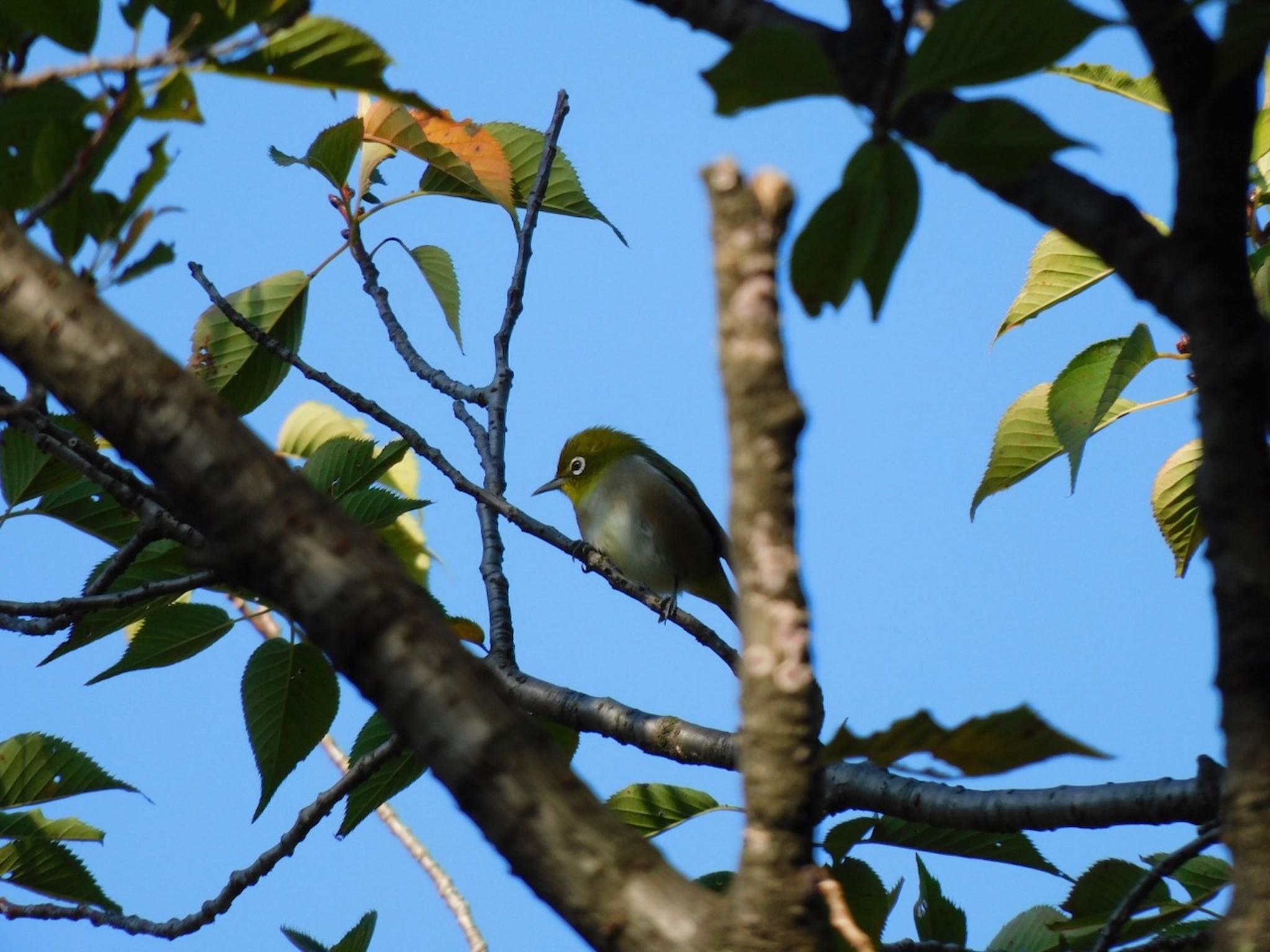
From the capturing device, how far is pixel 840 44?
157 centimetres

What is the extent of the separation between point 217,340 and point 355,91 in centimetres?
206

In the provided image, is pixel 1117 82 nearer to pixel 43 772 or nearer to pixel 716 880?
→ pixel 716 880

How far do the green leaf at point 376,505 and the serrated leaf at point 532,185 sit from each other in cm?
114

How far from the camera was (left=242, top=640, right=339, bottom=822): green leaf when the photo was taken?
3084 mm

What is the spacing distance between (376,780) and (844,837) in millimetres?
1165

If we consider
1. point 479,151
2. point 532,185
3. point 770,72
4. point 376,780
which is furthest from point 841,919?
point 532,185

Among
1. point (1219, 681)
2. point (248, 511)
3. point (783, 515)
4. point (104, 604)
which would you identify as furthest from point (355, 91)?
point (104, 604)

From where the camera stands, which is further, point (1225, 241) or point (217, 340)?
point (217, 340)

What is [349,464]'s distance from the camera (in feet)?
10.4

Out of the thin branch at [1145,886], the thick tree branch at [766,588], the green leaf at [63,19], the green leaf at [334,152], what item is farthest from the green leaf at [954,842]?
the green leaf at [334,152]

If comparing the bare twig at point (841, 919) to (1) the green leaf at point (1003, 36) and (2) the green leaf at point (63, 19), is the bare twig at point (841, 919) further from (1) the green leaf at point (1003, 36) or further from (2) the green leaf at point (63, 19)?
(2) the green leaf at point (63, 19)

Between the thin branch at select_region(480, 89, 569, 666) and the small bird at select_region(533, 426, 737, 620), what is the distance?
3686mm

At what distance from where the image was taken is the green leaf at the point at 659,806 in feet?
9.71

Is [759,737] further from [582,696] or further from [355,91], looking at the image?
[582,696]
